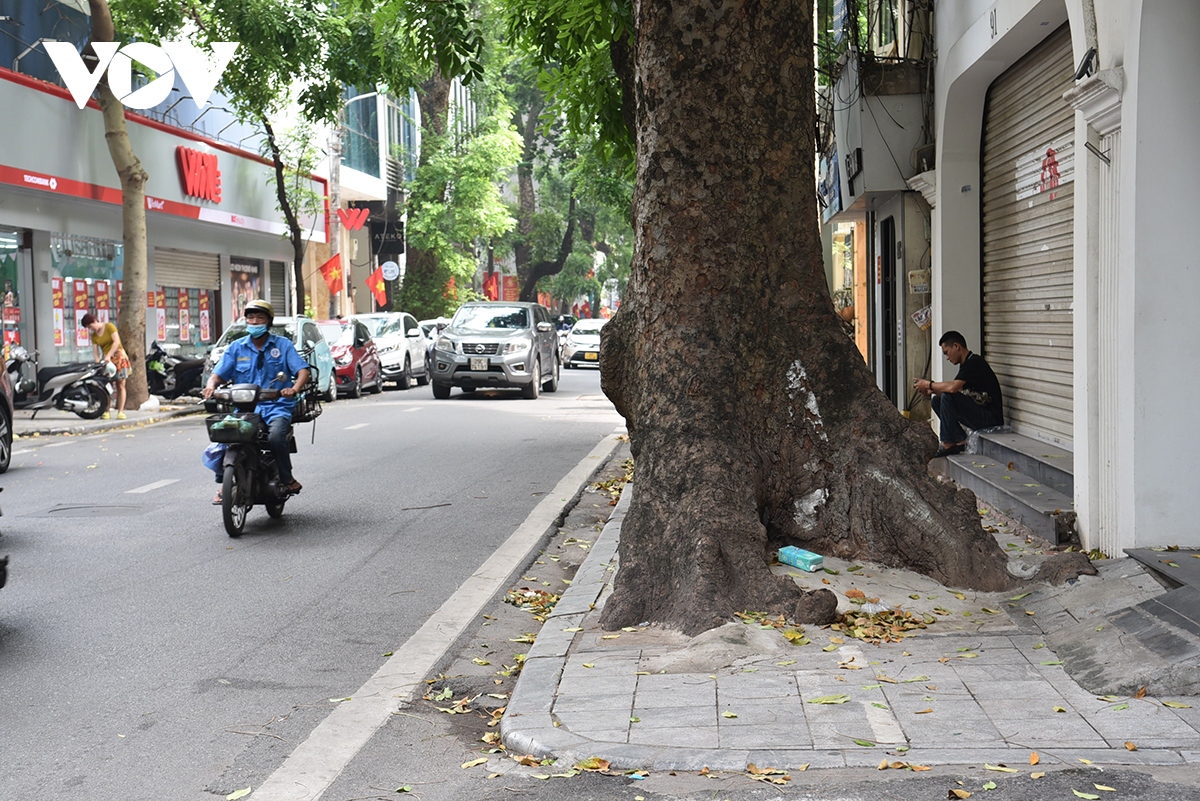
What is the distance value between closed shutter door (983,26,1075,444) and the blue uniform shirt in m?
6.11

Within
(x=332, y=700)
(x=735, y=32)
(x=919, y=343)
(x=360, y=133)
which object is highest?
(x=360, y=133)

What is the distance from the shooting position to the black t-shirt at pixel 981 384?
11523mm

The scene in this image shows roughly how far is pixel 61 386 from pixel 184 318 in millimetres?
10858

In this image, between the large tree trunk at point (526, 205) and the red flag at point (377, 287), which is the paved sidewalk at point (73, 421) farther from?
the large tree trunk at point (526, 205)

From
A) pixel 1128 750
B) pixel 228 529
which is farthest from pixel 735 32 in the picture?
pixel 228 529

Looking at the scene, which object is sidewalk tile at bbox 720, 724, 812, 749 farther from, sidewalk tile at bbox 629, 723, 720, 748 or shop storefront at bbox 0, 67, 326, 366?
shop storefront at bbox 0, 67, 326, 366

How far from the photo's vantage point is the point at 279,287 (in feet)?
119

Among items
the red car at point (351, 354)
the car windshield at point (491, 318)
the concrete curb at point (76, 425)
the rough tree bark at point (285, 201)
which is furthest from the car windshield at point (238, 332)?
the rough tree bark at point (285, 201)

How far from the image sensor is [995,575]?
22.1 ft

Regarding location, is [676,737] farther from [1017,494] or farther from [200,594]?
[1017,494]

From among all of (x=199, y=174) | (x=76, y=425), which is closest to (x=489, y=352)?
(x=199, y=174)

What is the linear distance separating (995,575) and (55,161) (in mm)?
19043

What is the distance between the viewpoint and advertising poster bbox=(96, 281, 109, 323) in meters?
24.1

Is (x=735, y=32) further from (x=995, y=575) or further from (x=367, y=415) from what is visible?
(x=367, y=415)
